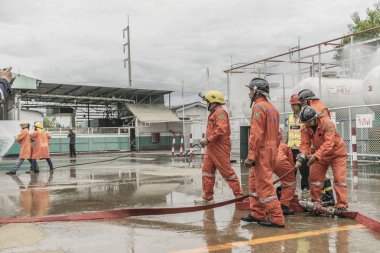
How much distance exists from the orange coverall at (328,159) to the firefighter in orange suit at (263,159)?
0.76 metres

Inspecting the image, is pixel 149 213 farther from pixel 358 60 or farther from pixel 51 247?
pixel 358 60

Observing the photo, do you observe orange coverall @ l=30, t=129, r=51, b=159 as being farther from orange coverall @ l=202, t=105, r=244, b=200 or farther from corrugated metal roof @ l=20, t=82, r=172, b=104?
corrugated metal roof @ l=20, t=82, r=172, b=104

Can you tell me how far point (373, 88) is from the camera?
13461 mm

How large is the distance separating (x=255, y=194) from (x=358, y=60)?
39.4 feet

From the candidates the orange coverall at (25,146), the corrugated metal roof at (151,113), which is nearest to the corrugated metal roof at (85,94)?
the corrugated metal roof at (151,113)

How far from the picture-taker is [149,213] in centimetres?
587

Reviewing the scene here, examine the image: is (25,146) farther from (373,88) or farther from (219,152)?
(373,88)

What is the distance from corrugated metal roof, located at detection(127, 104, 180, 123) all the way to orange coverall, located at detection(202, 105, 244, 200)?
2281 centimetres

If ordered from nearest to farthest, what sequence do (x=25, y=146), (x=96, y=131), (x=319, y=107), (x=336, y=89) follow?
1. (x=319, y=107)
2. (x=25, y=146)
3. (x=336, y=89)
4. (x=96, y=131)

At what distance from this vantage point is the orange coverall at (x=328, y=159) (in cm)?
574

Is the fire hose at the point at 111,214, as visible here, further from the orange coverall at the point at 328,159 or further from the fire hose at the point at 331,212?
the orange coverall at the point at 328,159

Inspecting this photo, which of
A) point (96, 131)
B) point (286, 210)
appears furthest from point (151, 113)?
point (286, 210)

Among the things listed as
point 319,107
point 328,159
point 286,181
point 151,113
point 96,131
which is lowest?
point 286,181

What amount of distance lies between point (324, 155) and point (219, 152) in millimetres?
1573
